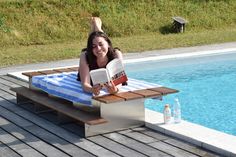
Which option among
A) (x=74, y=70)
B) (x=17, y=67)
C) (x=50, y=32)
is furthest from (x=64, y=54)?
(x=74, y=70)

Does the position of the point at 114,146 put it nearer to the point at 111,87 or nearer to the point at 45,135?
the point at 111,87

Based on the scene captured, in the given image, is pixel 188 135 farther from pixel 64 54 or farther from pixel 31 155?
pixel 64 54

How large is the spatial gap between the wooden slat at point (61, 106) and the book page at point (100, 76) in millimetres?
409

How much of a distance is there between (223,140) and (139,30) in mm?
13503

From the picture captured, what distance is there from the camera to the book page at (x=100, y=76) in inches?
212

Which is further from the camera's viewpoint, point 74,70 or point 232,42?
point 232,42

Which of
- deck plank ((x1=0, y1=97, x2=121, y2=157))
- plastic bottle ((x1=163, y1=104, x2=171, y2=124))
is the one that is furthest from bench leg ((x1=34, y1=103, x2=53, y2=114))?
plastic bottle ((x1=163, y1=104, x2=171, y2=124))

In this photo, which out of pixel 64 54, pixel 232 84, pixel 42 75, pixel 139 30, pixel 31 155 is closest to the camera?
pixel 31 155

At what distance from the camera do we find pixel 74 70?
25.6 ft

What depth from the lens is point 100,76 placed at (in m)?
5.42

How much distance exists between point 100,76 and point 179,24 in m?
13.0

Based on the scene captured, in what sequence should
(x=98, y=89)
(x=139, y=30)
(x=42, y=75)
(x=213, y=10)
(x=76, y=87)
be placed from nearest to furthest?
1. (x=98, y=89)
2. (x=76, y=87)
3. (x=42, y=75)
4. (x=139, y=30)
5. (x=213, y=10)

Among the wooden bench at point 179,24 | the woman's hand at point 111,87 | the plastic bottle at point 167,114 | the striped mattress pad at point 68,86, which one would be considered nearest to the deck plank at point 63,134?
the striped mattress pad at point 68,86

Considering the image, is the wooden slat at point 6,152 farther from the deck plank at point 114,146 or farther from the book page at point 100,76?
the book page at point 100,76
